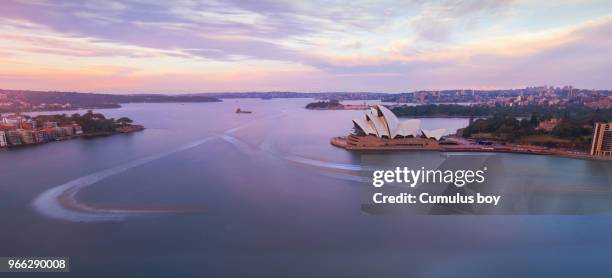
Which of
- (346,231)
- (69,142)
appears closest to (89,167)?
(69,142)

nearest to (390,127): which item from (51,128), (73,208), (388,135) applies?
(388,135)

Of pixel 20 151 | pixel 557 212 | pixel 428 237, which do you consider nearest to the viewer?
pixel 428 237

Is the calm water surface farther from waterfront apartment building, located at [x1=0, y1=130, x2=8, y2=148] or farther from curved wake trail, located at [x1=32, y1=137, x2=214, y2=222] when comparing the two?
waterfront apartment building, located at [x1=0, y1=130, x2=8, y2=148]

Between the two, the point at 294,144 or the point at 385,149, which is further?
the point at 294,144

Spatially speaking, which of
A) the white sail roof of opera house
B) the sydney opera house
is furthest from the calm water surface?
the white sail roof of opera house

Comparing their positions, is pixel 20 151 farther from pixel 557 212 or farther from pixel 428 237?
pixel 557 212

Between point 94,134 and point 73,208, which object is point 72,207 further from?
point 94,134
